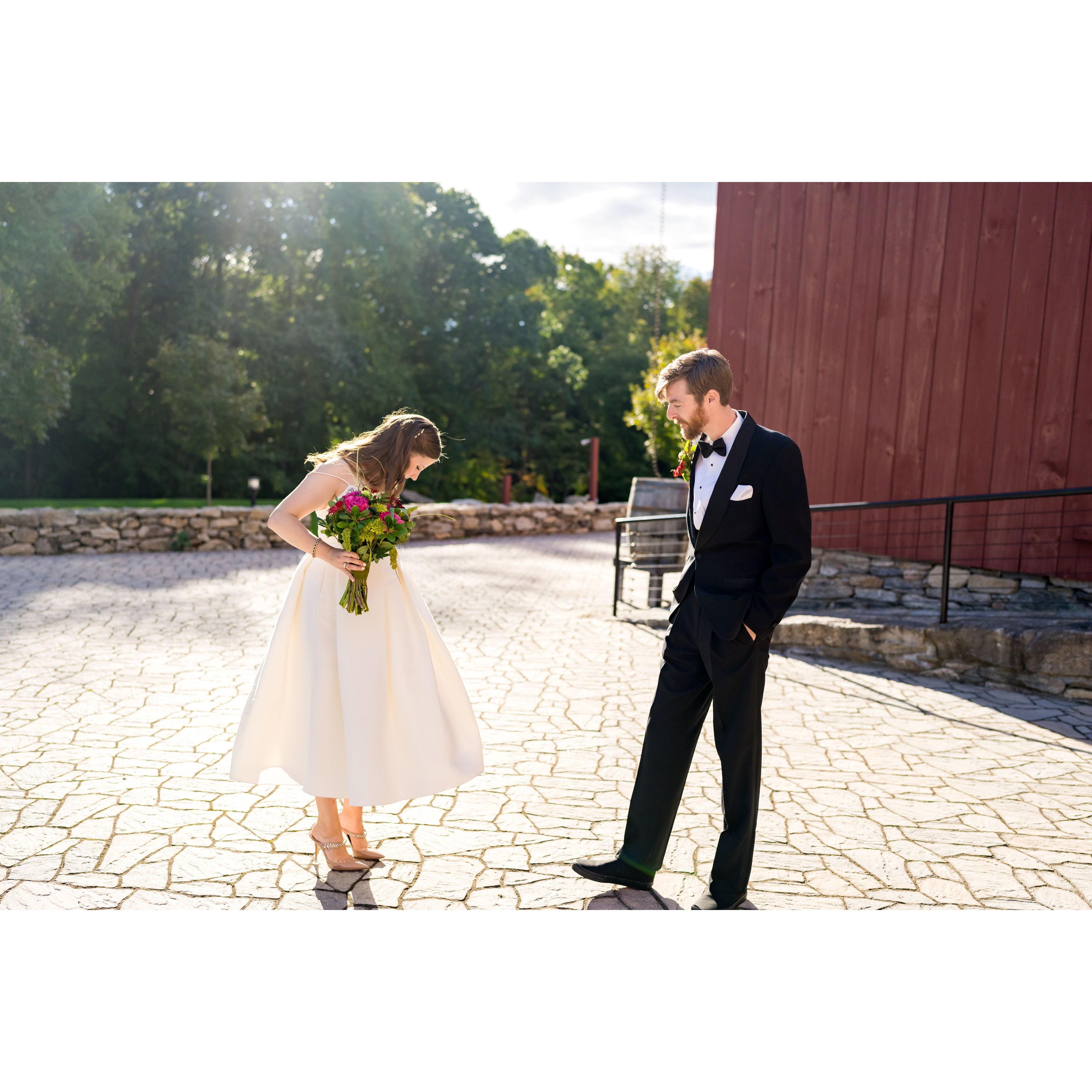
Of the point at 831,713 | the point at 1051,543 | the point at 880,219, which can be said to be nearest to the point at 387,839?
the point at 831,713

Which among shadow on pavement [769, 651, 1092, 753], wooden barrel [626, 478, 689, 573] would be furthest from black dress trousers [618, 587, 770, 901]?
wooden barrel [626, 478, 689, 573]

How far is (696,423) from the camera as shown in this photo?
332 centimetres

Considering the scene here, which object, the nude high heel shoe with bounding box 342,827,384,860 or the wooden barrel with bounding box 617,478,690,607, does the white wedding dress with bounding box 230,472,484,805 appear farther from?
the wooden barrel with bounding box 617,478,690,607

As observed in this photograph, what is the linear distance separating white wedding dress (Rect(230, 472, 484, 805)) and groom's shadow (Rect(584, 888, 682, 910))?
0.69 m

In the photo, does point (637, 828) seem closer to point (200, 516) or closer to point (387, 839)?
point (387, 839)

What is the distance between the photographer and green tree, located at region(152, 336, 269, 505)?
71.8ft

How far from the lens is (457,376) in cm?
3130

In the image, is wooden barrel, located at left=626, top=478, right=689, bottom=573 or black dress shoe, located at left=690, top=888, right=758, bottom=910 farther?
wooden barrel, located at left=626, top=478, right=689, bottom=573

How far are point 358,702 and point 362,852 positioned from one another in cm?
71

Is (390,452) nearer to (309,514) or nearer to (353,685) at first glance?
(309,514)

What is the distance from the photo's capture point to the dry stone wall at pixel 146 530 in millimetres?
13797

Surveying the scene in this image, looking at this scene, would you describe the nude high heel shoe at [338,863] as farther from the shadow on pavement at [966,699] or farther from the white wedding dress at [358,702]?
the shadow on pavement at [966,699]

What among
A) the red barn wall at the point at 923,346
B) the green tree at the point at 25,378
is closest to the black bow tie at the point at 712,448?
the red barn wall at the point at 923,346

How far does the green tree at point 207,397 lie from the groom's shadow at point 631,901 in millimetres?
19956
